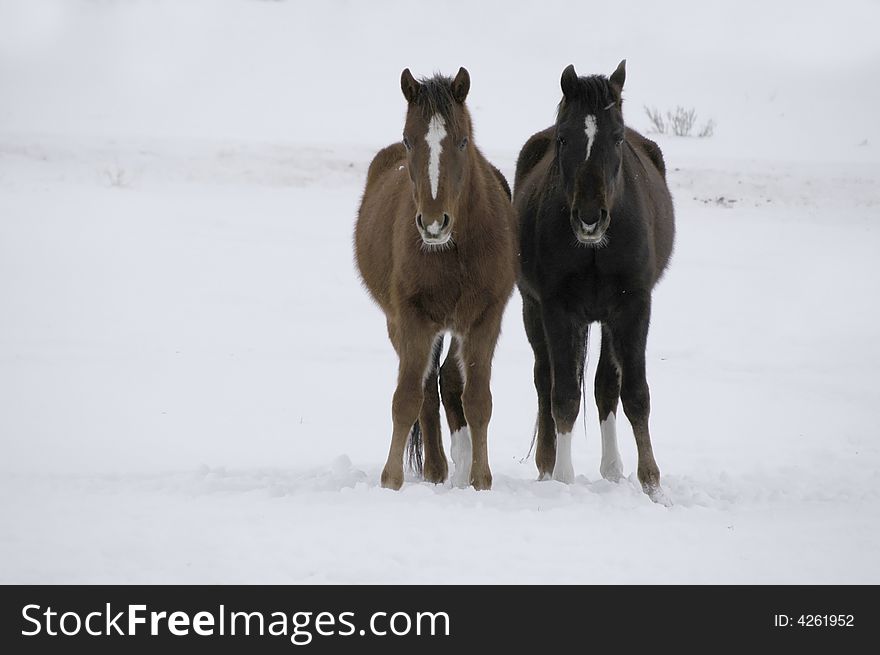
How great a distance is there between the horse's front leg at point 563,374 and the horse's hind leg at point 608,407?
404mm

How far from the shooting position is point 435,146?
18.4 ft

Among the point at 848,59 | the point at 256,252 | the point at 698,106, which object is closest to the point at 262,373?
the point at 256,252

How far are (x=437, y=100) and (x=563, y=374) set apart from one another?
186 centimetres

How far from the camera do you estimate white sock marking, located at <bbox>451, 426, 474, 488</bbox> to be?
6520 millimetres

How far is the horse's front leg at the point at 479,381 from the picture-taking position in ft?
19.9

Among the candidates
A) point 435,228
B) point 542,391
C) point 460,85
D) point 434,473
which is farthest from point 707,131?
point 435,228

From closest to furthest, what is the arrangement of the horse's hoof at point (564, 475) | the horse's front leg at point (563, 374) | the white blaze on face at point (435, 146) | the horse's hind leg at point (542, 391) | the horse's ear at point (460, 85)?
the white blaze on face at point (435, 146)
the horse's ear at point (460, 85)
the horse's front leg at point (563, 374)
the horse's hoof at point (564, 475)
the horse's hind leg at point (542, 391)

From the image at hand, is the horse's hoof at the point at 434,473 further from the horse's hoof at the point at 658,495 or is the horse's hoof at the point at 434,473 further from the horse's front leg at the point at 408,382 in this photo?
the horse's hoof at the point at 658,495

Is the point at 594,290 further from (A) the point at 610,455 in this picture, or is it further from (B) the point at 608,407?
(A) the point at 610,455

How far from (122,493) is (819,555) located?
3681 millimetres

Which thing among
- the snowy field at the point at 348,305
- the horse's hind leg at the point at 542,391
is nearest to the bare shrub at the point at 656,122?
the snowy field at the point at 348,305

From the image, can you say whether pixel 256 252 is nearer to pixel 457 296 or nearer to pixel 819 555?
pixel 457 296

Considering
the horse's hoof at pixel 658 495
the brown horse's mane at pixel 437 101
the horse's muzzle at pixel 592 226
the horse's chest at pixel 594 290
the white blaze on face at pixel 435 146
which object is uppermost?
the brown horse's mane at pixel 437 101

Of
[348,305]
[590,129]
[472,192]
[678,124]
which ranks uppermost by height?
[678,124]
